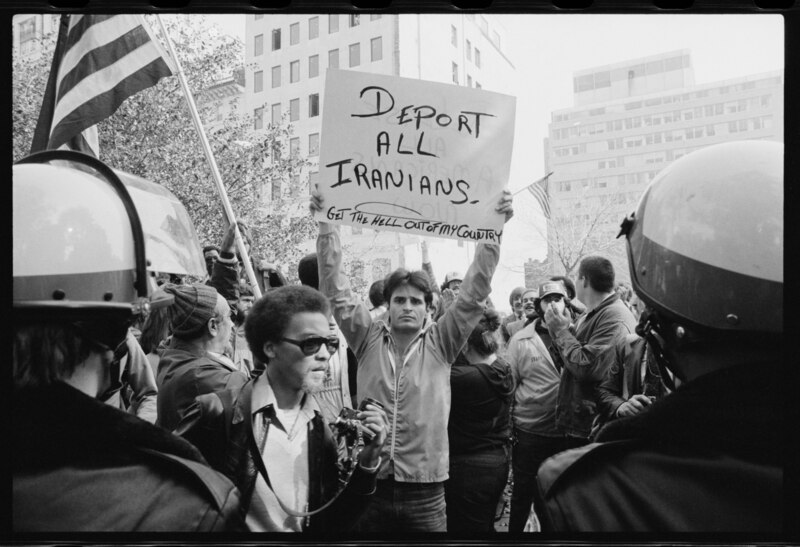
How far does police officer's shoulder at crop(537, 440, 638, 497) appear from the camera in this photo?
6.23 feet

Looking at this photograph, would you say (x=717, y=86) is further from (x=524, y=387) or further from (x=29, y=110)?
(x=29, y=110)

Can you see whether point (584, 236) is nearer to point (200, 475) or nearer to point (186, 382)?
point (186, 382)

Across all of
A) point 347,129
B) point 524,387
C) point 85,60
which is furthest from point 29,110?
point 524,387

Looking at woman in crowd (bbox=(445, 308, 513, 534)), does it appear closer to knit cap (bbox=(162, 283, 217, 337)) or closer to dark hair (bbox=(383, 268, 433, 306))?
dark hair (bbox=(383, 268, 433, 306))

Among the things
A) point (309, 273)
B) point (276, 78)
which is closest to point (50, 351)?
point (309, 273)

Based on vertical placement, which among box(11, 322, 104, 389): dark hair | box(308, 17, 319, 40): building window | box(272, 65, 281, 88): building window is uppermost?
box(272, 65, 281, 88): building window

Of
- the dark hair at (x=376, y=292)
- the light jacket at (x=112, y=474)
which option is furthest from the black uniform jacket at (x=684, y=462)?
the dark hair at (x=376, y=292)

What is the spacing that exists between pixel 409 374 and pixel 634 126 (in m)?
2.01

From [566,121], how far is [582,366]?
1.56 meters

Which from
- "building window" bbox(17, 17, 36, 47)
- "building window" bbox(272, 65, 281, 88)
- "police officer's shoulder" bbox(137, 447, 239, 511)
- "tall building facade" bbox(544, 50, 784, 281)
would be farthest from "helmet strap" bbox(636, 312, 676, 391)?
"building window" bbox(272, 65, 281, 88)

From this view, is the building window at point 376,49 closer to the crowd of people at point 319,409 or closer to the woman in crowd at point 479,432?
the crowd of people at point 319,409

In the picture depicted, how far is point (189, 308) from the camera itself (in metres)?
3.39

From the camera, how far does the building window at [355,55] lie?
2.94m

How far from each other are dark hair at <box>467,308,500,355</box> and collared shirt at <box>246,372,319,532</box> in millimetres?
1913
